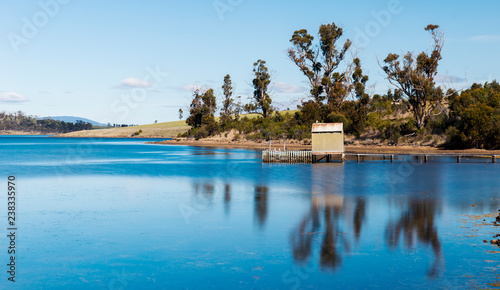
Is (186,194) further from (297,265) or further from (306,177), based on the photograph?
(297,265)

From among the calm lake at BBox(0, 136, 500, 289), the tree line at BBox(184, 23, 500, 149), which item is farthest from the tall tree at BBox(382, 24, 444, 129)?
the calm lake at BBox(0, 136, 500, 289)

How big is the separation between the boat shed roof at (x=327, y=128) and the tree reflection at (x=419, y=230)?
2839cm

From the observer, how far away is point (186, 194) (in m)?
28.0

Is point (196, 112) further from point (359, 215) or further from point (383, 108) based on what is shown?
point (359, 215)

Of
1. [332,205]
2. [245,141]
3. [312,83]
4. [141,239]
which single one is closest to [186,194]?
[332,205]

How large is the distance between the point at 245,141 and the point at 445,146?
46.0 metres

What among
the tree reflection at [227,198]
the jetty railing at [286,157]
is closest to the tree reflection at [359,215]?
the tree reflection at [227,198]

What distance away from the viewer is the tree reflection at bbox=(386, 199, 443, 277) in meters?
14.1

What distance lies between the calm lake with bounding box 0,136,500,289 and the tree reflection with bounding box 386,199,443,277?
0.04 meters

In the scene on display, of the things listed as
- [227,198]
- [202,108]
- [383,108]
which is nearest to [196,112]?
[202,108]

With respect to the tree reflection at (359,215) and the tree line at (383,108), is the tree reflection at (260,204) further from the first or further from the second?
the tree line at (383,108)

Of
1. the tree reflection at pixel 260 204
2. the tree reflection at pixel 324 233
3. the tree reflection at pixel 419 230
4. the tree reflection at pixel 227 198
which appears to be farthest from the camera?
the tree reflection at pixel 227 198

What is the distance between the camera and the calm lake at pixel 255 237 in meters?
12.1

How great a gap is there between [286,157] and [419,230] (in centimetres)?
3668
